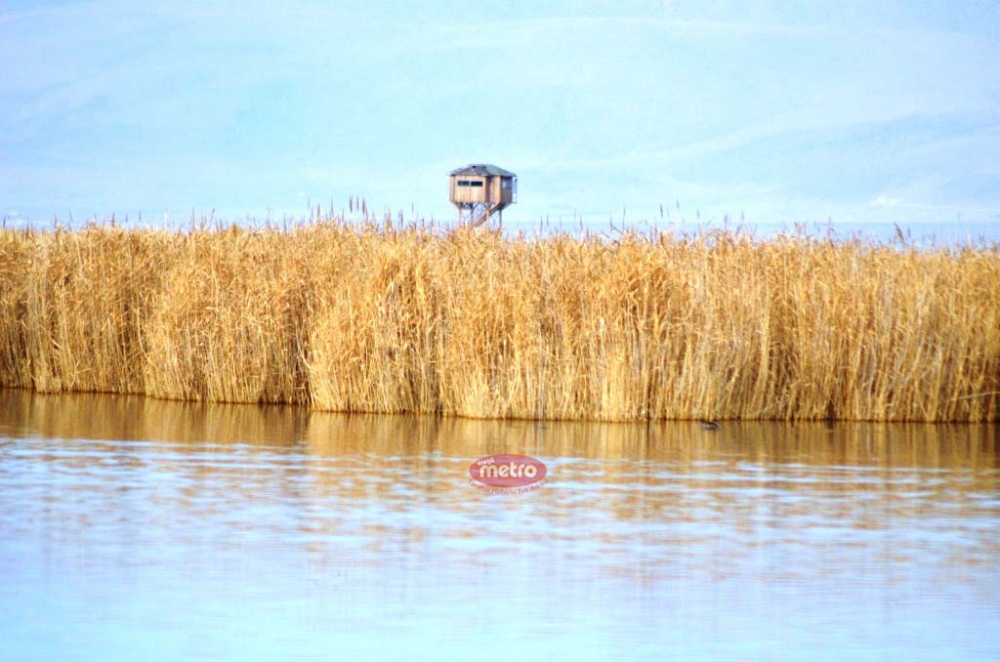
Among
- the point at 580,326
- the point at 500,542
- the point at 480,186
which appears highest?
the point at 480,186

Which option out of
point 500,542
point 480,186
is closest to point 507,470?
point 500,542

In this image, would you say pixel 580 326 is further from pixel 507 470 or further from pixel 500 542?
pixel 500 542

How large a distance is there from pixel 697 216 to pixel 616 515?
18.1ft

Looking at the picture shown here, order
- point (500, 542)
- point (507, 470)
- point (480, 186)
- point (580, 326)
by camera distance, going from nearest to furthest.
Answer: point (500, 542) → point (507, 470) → point (580, 326) → point (480, 186)

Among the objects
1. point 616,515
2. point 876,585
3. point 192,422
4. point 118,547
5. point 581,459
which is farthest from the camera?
point 192,422

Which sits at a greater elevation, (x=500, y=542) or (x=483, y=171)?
(x=483, y=171)

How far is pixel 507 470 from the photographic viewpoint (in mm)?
8438

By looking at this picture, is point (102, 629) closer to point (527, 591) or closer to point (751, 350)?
point (527, 591)

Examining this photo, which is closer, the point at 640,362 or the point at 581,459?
the point at 581,459

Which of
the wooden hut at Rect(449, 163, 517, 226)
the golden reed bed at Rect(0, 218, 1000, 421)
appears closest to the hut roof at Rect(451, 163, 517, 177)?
the wooden hut at Rect(449, 163, 517, 226)

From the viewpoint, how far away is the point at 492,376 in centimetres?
1098

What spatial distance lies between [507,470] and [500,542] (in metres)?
2.17

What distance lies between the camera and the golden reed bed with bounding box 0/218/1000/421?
10891mm

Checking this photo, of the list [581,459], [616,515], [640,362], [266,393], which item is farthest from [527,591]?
[266,393]
